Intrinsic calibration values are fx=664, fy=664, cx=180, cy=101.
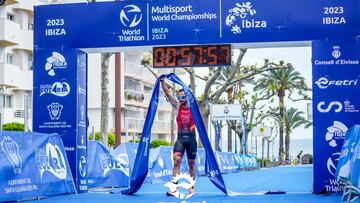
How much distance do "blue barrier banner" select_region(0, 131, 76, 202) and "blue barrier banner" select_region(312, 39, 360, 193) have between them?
6.10 meters

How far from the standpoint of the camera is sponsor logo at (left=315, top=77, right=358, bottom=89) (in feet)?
52.3

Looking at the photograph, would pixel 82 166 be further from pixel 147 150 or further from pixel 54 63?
pixel 54 63

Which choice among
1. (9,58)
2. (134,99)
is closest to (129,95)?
(134,99)

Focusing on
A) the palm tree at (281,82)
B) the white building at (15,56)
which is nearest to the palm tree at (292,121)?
the palm tree at (281,82)

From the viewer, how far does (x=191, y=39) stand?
16.5 m

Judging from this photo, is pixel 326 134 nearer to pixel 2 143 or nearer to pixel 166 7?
pixel 166 7

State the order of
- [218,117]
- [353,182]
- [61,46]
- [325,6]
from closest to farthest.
Result: [353,182]
[325,6]
[61,46]
[218,117]

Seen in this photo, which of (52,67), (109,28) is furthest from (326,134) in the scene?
(52,67)

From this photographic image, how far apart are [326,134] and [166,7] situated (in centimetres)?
506

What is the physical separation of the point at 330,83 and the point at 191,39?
3561 mm

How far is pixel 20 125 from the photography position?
1818 inches

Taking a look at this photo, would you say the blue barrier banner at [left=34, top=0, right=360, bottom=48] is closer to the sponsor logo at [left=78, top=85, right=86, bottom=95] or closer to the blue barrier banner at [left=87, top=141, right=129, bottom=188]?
the sponsor logo at [left=78, top=85, right=86, bottom=95]

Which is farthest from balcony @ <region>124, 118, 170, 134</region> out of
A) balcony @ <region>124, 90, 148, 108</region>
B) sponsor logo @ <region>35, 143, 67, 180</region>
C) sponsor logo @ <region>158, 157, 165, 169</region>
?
sponsor logo @ <region>35, 143, 67, 180</region>

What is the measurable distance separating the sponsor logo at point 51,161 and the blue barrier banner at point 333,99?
608 centimetres
